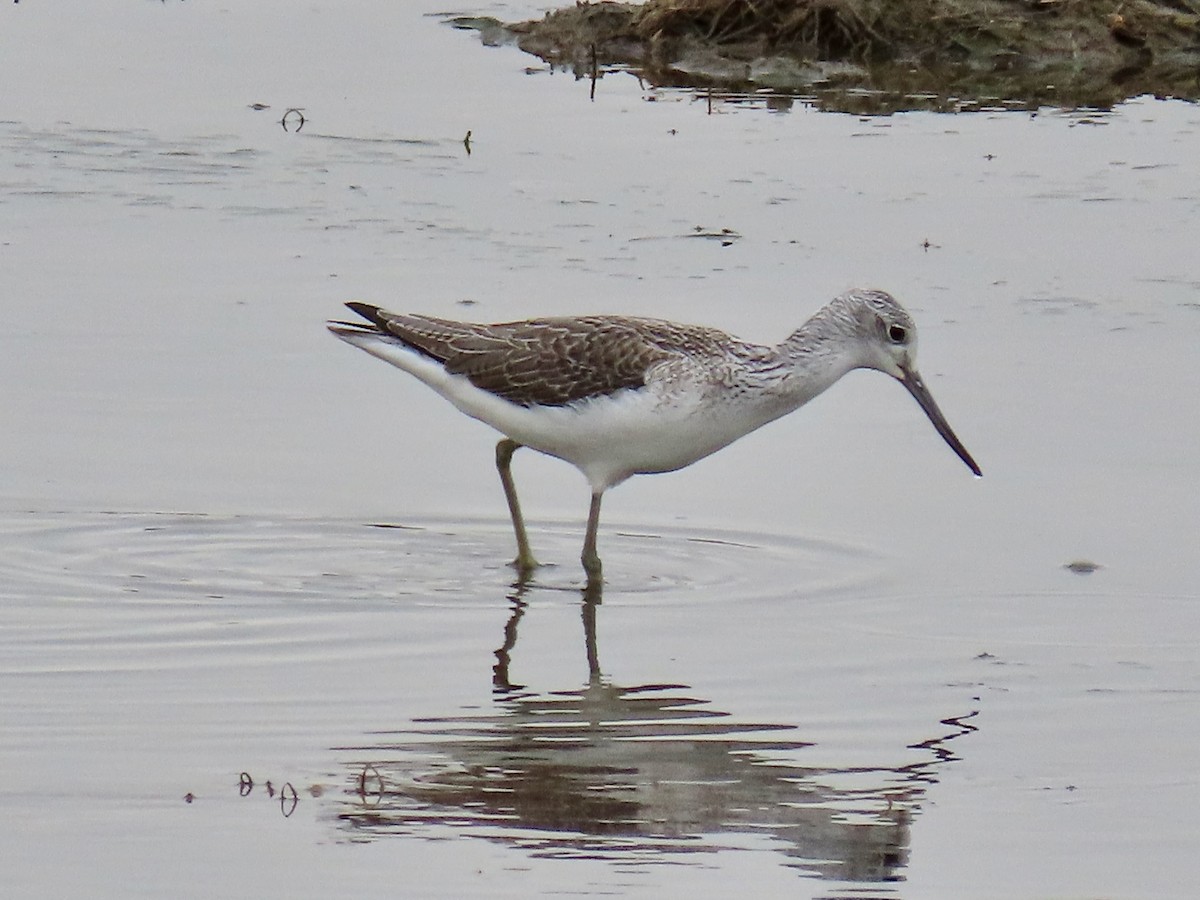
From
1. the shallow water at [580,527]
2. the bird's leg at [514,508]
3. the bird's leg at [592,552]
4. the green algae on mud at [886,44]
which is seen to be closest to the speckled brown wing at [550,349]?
the bird's leg at [514,508]

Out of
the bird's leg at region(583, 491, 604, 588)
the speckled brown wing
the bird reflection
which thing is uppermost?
the speckled brown wing

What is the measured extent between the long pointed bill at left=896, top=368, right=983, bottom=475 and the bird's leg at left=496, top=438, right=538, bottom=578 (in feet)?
4.54

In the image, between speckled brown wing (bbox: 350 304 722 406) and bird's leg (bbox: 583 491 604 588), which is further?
speckled brown wing (bbox: 350 304 722 406)

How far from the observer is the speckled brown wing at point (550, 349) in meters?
8.07

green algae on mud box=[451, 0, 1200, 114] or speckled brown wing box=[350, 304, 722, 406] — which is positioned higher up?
green algae on mud box=[451, 0, 1200, 114]

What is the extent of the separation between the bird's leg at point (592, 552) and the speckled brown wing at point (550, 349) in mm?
404

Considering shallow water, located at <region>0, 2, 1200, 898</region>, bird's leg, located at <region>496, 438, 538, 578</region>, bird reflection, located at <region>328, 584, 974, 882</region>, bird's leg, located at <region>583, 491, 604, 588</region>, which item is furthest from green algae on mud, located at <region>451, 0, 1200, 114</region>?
bird reflection, located at <region>328, 584, 974, 882</region>

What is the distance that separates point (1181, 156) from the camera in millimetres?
13836

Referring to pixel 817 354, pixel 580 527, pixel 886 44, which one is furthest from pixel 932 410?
pixel 886 44

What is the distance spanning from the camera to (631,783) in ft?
19.4

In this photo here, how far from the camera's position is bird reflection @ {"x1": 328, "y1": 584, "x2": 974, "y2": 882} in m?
5.49

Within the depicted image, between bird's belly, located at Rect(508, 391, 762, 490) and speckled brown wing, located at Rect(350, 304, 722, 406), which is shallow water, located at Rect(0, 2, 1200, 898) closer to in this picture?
bird's belly, located at Rect(508, 391, 762, 490)

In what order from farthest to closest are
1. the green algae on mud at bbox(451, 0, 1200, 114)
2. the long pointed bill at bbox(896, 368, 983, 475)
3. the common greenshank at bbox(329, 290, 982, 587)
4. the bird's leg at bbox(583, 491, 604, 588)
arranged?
1. the green algae on mud at bbox(451, 0, 1200, 114)
2. the long pointed bill at bbox(896, 368, 983, 475)
3. the common greenshank at bbox(329, 290, 982, 587)
4. the bird's leg at bbox(583, 491, 604, 588)

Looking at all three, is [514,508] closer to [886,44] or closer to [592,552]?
[592,552]
